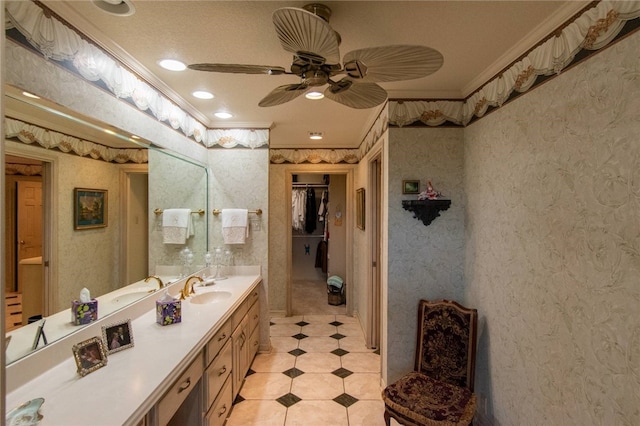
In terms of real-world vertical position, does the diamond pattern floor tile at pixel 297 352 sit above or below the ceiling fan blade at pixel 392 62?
below

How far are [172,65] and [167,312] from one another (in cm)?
A: 151

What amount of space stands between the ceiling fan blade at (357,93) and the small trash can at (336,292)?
3.69 metres

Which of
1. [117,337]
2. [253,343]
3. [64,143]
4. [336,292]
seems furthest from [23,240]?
[336,292]

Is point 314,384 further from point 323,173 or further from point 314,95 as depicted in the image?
point 323,173

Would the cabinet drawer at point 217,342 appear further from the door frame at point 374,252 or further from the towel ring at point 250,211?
the door frame at point 374,252

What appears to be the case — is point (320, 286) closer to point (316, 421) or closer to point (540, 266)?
point (316, 421)

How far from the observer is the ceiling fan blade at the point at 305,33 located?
3.08 feet

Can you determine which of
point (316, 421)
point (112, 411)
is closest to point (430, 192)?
point (316, 421)

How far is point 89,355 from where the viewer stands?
1.37 m

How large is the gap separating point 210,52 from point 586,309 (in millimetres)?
2195

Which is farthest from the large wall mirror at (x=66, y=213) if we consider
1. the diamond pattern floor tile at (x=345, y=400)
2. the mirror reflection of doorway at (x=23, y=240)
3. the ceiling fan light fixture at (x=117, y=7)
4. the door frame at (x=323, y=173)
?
the door frame at (x=323, y=173)

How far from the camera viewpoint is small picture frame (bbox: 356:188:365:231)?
3.75 metres

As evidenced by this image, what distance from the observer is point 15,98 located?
1.22m

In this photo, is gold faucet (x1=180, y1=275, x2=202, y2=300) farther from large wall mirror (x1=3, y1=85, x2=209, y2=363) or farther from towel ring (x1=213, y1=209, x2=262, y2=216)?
towel ring (x1=213, y1=209, x2=262, y2=216)
